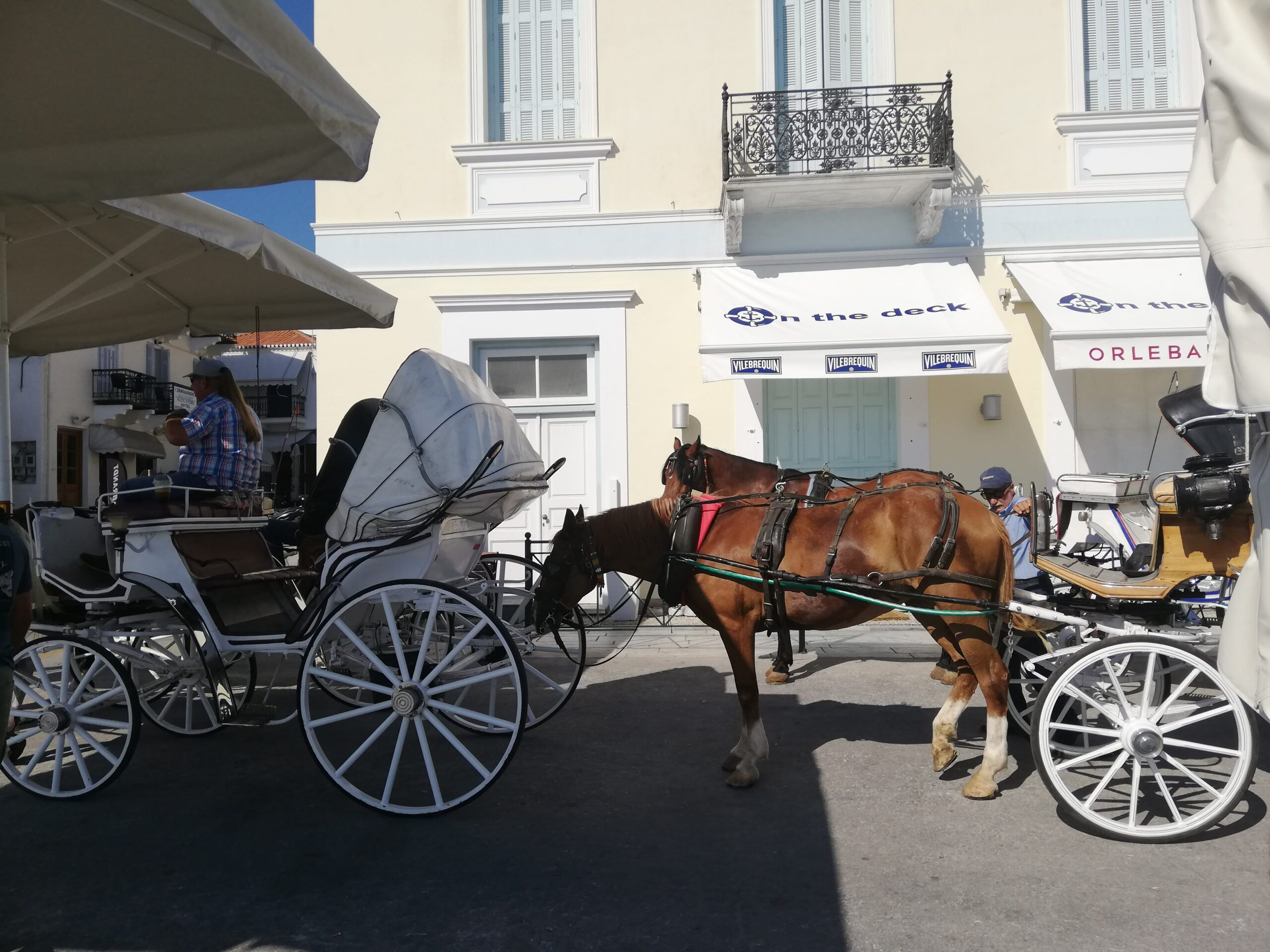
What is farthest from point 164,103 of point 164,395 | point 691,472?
point 164,395

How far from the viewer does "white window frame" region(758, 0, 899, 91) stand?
32.1ft

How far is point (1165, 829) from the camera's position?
359cm

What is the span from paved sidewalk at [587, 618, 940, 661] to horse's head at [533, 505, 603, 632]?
8.01 ft

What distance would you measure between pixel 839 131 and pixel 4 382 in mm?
7723

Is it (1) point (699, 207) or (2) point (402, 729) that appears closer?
(2) point (402, 729)

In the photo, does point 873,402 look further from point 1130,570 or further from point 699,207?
point 1130,570

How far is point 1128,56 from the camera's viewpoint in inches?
389

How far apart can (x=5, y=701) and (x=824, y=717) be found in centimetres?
415

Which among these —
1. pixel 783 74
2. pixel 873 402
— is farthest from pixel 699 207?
pixel 873 402

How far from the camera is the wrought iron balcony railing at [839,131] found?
9281mm

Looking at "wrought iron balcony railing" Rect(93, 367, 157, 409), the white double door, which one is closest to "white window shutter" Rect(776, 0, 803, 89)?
the white double door

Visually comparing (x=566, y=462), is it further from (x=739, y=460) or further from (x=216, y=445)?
(x=739, y=460)

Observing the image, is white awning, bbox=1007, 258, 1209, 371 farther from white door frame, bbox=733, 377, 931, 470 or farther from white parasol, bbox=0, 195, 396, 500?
white parasol, bbox=0, 195, 396, 500

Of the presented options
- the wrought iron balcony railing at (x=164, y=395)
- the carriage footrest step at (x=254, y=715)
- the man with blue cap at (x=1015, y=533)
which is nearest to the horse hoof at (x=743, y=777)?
the man with blue cap at (x=1015, y=533)
